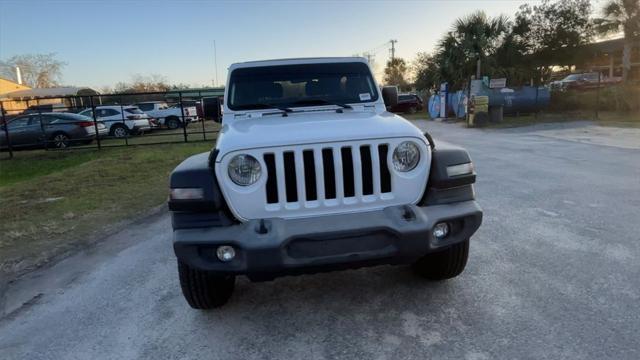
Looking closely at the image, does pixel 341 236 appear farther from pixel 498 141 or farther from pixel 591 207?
pixel 498 141

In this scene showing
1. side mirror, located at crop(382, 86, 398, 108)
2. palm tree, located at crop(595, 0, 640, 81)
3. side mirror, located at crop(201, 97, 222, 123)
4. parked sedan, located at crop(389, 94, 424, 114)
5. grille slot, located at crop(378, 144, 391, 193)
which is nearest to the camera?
grille slot, located at crop(378, 144, 391, 193)

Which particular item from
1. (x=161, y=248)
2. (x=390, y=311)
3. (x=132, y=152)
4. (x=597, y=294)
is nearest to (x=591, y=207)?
(x=597, y=294)

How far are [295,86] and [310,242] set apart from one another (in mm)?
2090

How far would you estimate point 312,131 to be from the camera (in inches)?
124

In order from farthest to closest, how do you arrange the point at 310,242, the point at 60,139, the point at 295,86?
1. the point at 60,139
2. the point at 295,86
3. the point at 310,242

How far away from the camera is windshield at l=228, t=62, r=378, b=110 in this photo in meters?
4.45

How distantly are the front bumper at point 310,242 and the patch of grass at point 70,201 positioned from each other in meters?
2.87

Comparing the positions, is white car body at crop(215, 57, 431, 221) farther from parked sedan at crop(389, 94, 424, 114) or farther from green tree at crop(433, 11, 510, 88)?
parked sedan at crop(389, 94, 424, 114)

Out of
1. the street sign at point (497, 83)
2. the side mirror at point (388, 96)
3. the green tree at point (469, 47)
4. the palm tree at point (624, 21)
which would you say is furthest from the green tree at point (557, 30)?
the side mirror at point (388, 96)

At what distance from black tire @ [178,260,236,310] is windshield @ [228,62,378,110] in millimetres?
1726

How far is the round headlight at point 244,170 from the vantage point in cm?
303

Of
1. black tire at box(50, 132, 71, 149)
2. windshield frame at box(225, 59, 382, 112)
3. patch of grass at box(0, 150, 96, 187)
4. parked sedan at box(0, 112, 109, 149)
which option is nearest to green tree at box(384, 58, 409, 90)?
parked sedan at box(0, 112, 109, 149)

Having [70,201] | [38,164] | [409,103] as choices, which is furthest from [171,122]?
[70,201]

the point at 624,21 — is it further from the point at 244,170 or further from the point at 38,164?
the point at 244,170
